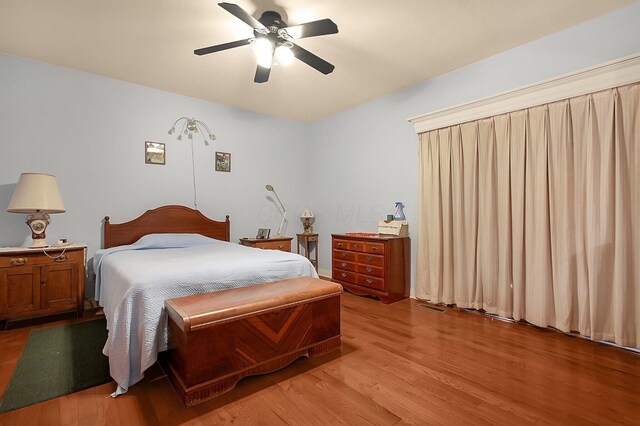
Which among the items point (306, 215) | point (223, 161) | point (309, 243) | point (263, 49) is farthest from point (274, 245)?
point (263, 49)

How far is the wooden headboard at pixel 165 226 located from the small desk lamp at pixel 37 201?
1.80ft

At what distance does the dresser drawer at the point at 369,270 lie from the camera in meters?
3.55

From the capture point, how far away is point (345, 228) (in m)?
4.69

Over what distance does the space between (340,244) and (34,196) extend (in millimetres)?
3274

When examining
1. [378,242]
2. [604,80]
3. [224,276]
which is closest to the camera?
[224,276]

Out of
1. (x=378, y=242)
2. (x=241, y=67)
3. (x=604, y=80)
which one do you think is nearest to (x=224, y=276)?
(x=378, y=242)

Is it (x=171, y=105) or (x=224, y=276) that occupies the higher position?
(x=171, y=105)

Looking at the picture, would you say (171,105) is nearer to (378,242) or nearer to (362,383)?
(378,242)

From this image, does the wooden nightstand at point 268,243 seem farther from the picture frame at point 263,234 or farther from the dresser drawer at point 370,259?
the dresser drawer at point 370,259

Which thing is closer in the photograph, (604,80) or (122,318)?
(122,318)

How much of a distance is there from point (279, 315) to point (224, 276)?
1.62 feet

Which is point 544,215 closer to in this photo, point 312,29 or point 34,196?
point 312,29

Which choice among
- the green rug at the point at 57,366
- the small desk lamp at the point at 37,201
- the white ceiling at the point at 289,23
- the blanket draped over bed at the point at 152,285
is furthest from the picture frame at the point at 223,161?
the green rug at the point at 57,366

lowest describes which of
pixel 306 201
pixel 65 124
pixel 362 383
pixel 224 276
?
pixel 362 383
